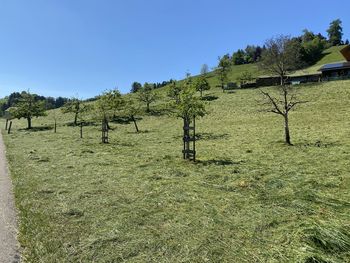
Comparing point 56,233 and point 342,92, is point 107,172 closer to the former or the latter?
point 56,233

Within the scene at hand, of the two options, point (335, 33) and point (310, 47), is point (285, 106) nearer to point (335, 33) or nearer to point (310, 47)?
point (310, 47)

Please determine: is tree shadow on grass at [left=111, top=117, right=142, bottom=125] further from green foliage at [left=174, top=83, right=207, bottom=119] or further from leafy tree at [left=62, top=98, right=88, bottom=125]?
green foliage at [left=174, top=83, right=207, bottom=119]

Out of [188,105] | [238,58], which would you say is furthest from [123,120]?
[238,58]

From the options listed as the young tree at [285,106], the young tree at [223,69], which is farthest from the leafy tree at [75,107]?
the young tree at [223,69]

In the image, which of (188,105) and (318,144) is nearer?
(188,105)

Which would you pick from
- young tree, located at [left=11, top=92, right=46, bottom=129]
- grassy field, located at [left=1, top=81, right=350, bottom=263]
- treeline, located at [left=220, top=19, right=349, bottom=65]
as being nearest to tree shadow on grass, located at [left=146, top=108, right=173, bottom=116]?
young tree, located at [left=11, top=92, right=46, bottom=129]

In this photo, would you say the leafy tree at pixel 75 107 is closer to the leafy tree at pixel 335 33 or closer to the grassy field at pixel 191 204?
the grassy field at pixel 191 204

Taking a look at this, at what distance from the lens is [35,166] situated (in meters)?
21.4

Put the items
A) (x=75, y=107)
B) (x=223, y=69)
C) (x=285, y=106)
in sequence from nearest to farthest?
(x=285, y=106) < (x=75, y=107) < (x=223, y=69)

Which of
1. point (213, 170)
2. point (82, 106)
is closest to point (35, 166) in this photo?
point (213, 170)

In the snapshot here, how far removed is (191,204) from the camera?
40.1ft

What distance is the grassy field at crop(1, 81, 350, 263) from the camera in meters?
8.37

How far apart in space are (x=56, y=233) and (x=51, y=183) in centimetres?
714

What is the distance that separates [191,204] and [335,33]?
199023mm
